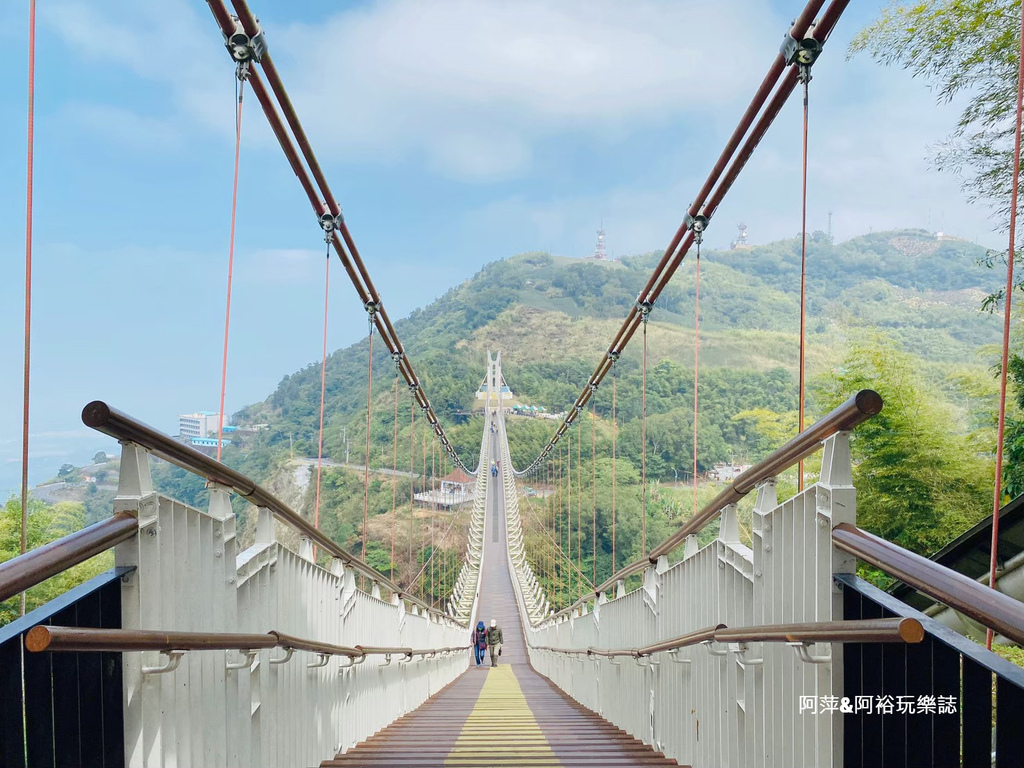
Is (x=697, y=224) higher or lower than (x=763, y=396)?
higher

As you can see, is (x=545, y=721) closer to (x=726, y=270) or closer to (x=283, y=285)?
(x=283, y=285)

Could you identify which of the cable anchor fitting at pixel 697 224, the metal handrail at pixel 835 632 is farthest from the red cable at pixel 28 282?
the cable anchor fitting at pixel 697 224

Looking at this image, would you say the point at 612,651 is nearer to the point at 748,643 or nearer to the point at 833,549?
the point at 748,643

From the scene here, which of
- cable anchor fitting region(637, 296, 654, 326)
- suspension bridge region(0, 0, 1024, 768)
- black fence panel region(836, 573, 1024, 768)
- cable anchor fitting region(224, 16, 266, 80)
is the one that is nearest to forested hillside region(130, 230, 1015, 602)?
cable anchor fitting region(637, 296, 654, 326)

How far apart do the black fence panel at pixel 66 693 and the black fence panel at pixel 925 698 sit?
1253mm

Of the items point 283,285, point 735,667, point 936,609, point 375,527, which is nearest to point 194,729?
point 735,667

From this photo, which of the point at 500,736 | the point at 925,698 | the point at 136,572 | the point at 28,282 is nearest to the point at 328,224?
the point at 500,736

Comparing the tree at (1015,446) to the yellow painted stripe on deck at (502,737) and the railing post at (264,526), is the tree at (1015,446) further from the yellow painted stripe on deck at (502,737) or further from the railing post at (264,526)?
the railing post at (264,526)

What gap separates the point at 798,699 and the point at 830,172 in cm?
5411

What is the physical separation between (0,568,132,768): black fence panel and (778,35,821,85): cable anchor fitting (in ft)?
10.5

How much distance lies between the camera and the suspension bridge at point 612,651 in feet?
4.01

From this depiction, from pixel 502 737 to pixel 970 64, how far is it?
15.7ft

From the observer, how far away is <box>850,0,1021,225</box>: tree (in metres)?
5.10

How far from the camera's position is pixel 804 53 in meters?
3.54
